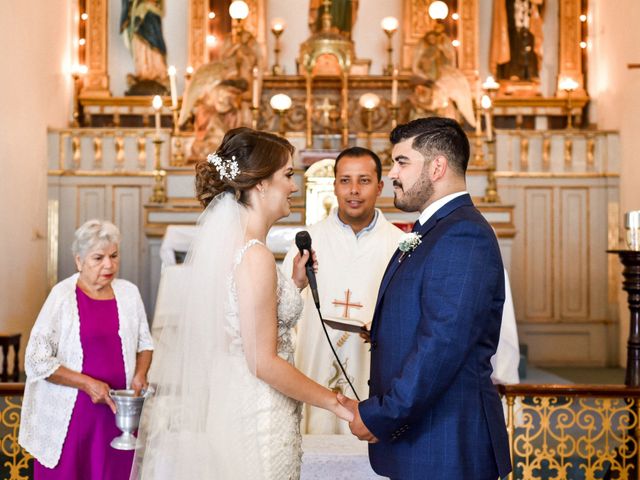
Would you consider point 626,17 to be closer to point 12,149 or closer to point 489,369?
point 12,149

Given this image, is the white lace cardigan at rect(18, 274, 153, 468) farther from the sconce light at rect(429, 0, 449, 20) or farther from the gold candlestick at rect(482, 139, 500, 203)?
the sconce light at rect(429, 0, 449, 20)

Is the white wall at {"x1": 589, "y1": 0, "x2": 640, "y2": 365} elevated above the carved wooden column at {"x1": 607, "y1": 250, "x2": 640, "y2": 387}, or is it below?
above

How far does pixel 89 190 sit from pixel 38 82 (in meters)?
1.47

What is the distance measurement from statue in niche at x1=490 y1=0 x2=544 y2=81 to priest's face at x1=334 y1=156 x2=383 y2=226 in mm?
7874

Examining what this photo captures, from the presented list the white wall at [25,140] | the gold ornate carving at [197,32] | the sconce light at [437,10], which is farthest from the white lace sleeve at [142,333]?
the gold ornate carving at [197,32]

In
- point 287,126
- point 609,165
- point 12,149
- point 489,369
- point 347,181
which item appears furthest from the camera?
point 287,126

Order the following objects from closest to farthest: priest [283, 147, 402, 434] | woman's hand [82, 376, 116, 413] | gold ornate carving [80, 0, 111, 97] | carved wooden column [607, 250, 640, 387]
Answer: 1. woman's hand [82, 376, 116, 413]
2. priest [283, 147, 402, 434]
3. carved wooden column [607, 250, 640, 387]
4. gold ornate carving [80, 0, 111, 97]

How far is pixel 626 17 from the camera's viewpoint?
405 inches

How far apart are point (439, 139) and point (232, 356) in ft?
3.33

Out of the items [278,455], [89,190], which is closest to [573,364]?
[89,190]

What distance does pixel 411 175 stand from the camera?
2.86m

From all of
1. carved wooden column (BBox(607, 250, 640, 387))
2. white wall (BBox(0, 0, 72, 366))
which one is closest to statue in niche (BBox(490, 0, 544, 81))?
white wall (BBox(0, 0, 72, 366))

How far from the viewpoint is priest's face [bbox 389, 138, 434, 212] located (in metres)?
2.85

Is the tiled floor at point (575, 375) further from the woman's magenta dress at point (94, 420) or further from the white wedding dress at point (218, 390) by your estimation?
the white wedding dress at point (218, 390)
